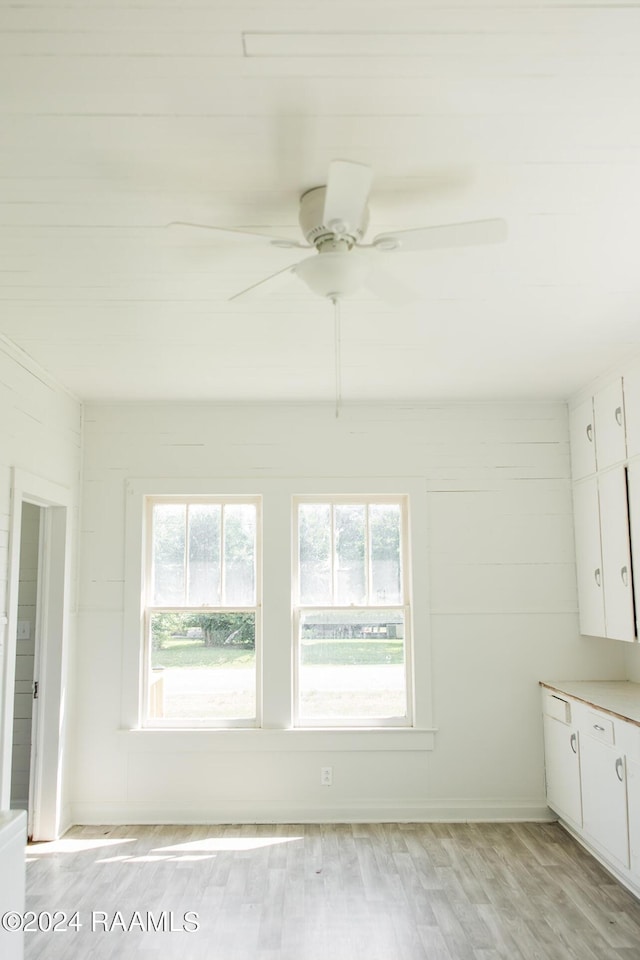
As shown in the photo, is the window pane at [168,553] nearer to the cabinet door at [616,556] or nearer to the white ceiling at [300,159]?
the white ceiling at [300,159]

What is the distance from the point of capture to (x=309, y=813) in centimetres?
468

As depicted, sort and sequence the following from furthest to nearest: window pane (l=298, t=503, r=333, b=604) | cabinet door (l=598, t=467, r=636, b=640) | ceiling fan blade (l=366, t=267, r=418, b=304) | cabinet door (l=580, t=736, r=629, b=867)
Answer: window pane (l=298, t=503, r=333, b=604), cabinet door (l=598, t=467, r=636, b=640), cabinet door (l=580, t=736, r=629, b=867), ceiling fan blade (l=366, t=267, r=418, b=304)

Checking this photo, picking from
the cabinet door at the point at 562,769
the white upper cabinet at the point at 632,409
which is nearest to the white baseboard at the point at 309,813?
the cabinet door at the point at 562,769

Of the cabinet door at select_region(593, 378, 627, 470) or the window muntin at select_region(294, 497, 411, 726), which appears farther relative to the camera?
the window muntin at select_region(294, 497, 411, 726)

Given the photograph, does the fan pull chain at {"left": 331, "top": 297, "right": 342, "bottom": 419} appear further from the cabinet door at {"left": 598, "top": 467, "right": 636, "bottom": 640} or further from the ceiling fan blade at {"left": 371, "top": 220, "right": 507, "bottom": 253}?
the cabinet door at {"left": 598, "top": 467, "right": 636, "bottom": 640}

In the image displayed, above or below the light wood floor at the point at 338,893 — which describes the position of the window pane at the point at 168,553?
above

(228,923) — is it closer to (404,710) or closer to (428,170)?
(404,710)

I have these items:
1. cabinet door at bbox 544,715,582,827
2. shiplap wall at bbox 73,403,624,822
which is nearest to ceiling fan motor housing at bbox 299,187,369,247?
shiplap wall at bbox 73,403,624,822

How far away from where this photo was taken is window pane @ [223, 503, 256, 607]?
4.98 m

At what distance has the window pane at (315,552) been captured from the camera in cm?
499

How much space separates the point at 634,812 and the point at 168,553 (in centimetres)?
314

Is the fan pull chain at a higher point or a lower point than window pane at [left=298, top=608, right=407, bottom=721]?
higher

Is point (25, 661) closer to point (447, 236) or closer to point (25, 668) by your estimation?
point (25, 668)

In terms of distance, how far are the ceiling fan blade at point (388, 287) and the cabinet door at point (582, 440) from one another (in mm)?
2479
